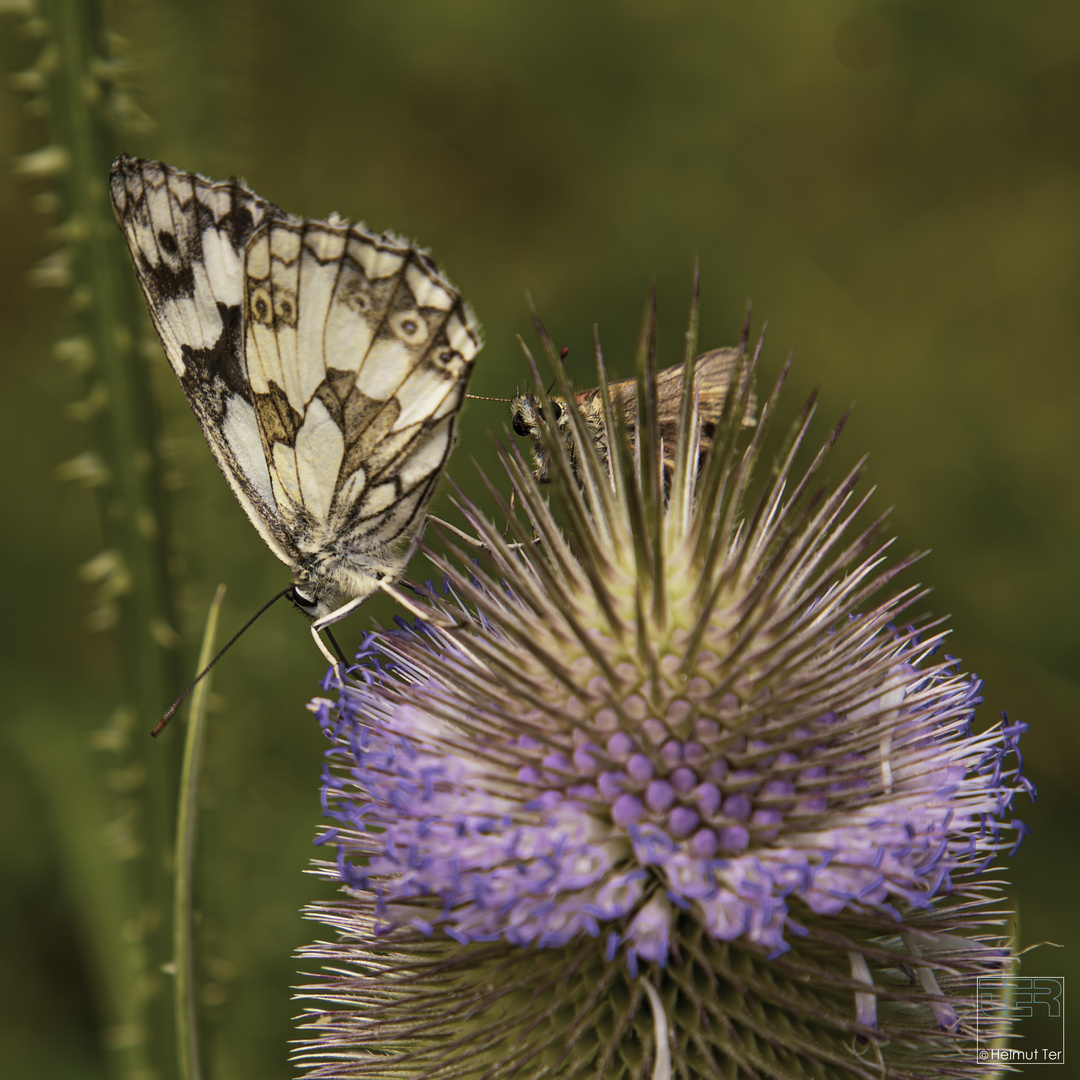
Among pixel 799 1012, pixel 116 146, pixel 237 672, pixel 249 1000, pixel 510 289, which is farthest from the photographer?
pixel 510 289

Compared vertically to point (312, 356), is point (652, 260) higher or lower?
higher

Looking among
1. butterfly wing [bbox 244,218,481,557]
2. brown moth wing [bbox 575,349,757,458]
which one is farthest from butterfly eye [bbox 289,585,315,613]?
brown moth wing [bbox 575,349,757,458]

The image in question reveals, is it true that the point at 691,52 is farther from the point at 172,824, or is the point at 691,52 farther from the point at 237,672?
the point at 172,824

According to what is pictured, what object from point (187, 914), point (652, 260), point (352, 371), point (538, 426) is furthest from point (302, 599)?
point (652, 260)

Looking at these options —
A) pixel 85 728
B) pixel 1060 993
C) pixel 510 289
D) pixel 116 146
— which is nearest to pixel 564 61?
pixel 510 289

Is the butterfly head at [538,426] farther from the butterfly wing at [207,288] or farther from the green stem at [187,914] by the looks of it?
the green stem at [187,914]

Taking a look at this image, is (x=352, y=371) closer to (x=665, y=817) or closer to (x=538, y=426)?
(x=538, y=426)

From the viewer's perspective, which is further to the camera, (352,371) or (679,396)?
(352,371)
